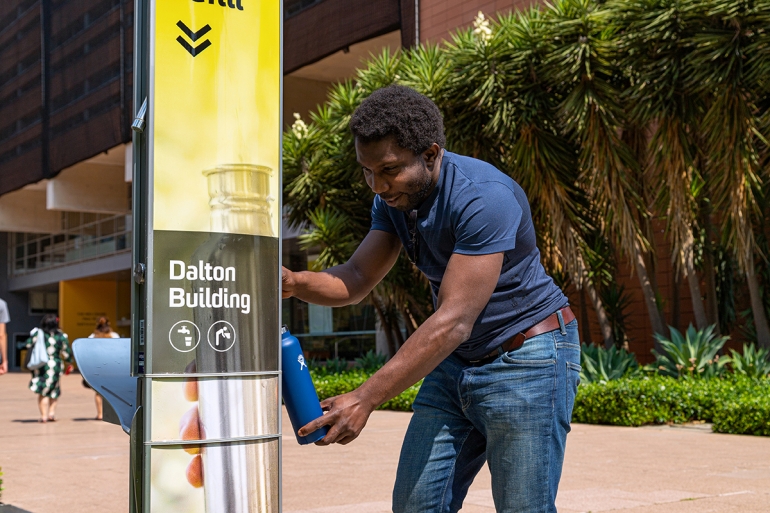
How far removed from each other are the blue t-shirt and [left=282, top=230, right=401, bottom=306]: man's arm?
27 centimetres

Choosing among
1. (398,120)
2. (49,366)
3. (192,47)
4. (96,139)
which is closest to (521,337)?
(398,120)

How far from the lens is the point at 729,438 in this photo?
30.7ft

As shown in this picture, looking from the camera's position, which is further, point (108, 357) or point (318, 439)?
point (108, 357)

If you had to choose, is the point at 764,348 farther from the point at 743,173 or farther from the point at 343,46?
the point at 343,46

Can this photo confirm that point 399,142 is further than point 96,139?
No

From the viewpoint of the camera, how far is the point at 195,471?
292 cm

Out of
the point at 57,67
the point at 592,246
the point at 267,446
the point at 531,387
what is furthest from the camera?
the point at 57,67

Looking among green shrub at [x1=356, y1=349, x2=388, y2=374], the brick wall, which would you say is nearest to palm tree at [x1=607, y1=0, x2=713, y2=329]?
the brick wall

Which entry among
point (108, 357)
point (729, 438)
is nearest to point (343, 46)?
point (729, 438)

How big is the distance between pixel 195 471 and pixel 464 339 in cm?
96

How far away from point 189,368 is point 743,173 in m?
Result: 9.27

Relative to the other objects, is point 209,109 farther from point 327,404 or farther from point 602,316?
point 602,316

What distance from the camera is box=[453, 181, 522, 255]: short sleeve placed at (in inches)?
103

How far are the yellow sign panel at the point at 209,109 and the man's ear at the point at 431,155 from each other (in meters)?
0.59
